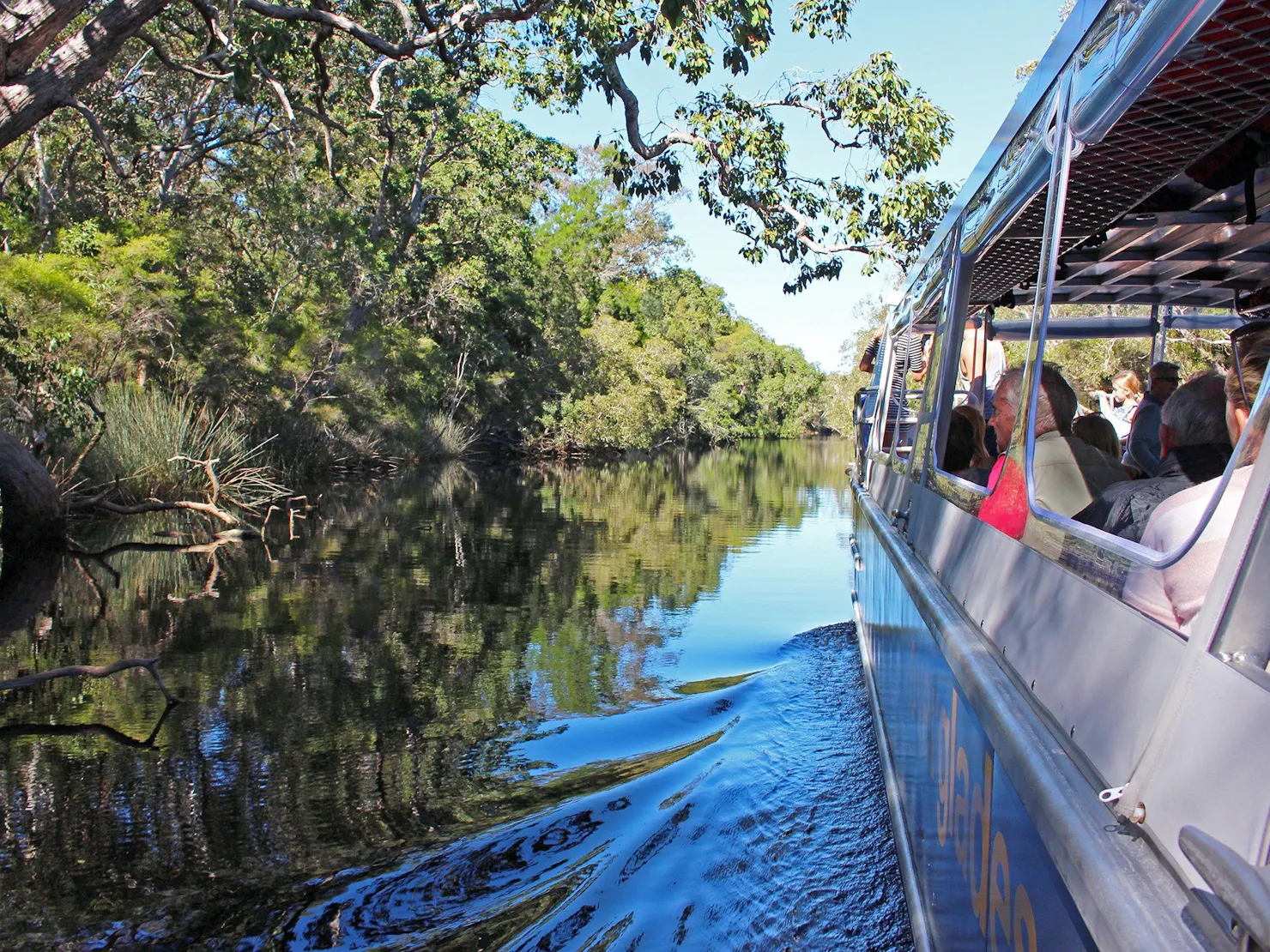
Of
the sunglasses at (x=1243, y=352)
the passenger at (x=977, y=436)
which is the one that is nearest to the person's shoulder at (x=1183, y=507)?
the sunglasses at (x=1243, y=352)

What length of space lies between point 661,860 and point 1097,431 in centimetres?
230

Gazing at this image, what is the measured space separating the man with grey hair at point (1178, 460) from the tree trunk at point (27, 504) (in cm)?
1282

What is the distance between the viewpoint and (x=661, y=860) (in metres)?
4.50

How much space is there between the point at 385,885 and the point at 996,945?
2567mm

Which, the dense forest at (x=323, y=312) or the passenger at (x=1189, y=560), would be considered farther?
the dense forest at (x=323, y=312)

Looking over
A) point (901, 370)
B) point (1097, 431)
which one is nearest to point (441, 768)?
point (1097, 431)

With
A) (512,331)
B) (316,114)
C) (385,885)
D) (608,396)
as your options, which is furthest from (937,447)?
(608,396)

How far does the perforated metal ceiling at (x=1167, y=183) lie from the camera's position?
7.84 feet

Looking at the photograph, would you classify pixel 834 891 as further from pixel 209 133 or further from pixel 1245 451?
pixel 209 133

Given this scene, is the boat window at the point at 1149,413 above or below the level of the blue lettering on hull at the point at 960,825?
above

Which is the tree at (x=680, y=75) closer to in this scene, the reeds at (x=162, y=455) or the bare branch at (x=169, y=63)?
the bare branch at (x=169, y=63)

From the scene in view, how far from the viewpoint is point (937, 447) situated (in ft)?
15.2

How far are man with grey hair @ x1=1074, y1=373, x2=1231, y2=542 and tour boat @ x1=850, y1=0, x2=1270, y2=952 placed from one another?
0.19m

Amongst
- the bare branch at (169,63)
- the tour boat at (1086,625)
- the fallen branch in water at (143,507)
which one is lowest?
the fallen branch in water at (143,507)
